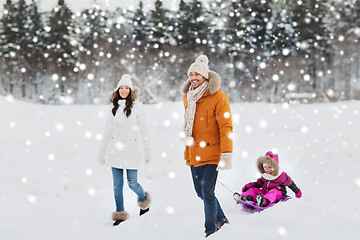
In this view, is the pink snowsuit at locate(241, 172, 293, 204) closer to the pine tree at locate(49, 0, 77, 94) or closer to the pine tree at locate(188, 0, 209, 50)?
the pine tree at locate(188, 0, 209, 50)

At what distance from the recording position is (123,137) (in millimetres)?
4523

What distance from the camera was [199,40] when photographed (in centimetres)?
3000

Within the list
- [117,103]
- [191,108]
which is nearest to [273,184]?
[191,108]

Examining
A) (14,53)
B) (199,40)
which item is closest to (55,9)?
(14,53)

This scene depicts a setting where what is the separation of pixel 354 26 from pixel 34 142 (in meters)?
29.2

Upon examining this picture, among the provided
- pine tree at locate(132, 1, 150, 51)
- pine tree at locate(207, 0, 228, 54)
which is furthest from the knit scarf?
pine tree at locate(132, 1, 150, 51)

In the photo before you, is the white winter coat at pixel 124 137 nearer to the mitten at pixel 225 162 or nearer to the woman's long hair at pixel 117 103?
the woman's long hair at pixel 117 103

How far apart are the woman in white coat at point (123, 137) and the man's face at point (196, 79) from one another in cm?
127

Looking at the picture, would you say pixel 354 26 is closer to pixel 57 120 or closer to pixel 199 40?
pixel 199 40

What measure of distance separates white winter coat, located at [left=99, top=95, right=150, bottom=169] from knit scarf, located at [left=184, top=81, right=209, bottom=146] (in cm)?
109

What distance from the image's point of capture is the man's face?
359cm

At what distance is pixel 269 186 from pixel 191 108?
226cm

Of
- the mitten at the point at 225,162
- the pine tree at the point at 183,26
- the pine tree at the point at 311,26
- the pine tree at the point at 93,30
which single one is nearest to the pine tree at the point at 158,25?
the pine tree at the point at 183,26

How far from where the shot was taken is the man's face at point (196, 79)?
3.59m
